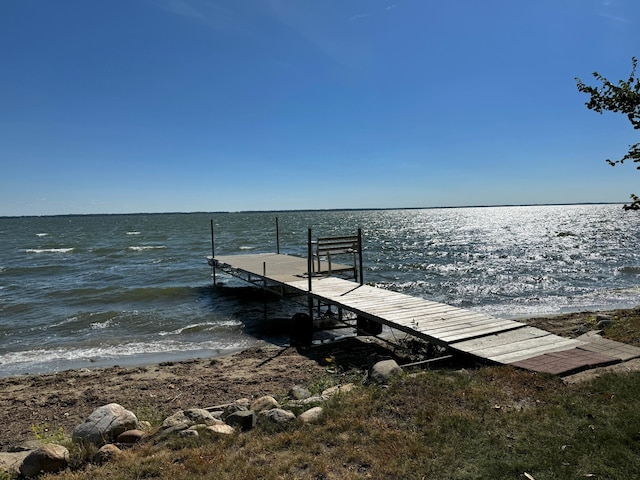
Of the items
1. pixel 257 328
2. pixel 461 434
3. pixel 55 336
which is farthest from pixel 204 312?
pixel 461 434

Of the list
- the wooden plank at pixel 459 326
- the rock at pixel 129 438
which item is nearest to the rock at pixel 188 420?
the rock at pixel 129 438

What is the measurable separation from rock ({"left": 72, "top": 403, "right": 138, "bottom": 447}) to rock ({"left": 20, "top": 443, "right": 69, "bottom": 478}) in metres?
0.41

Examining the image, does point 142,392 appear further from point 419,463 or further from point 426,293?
point 426,293

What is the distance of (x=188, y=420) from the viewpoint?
18.5 ft

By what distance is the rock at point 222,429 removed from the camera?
16.1 feet

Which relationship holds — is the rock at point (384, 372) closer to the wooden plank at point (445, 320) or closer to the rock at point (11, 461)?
the wooden plank at point (445, 320)

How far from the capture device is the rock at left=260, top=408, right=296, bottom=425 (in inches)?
199

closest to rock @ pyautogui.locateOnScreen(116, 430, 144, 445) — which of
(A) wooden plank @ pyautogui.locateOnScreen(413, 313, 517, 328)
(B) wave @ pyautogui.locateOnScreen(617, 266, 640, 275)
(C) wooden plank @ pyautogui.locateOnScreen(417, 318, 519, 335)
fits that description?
(C) wooden plank @ pyautogui.locateOnScreen(417, 318, 519, 335)

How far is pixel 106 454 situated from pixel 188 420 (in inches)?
43.1

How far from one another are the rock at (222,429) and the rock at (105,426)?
119 cm

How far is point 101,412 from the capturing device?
546 cm

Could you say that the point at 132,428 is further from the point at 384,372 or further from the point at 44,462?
the point at 384,372

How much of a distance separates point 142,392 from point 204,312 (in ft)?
25.3

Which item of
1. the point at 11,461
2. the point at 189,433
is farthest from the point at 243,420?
the point at 11,461
